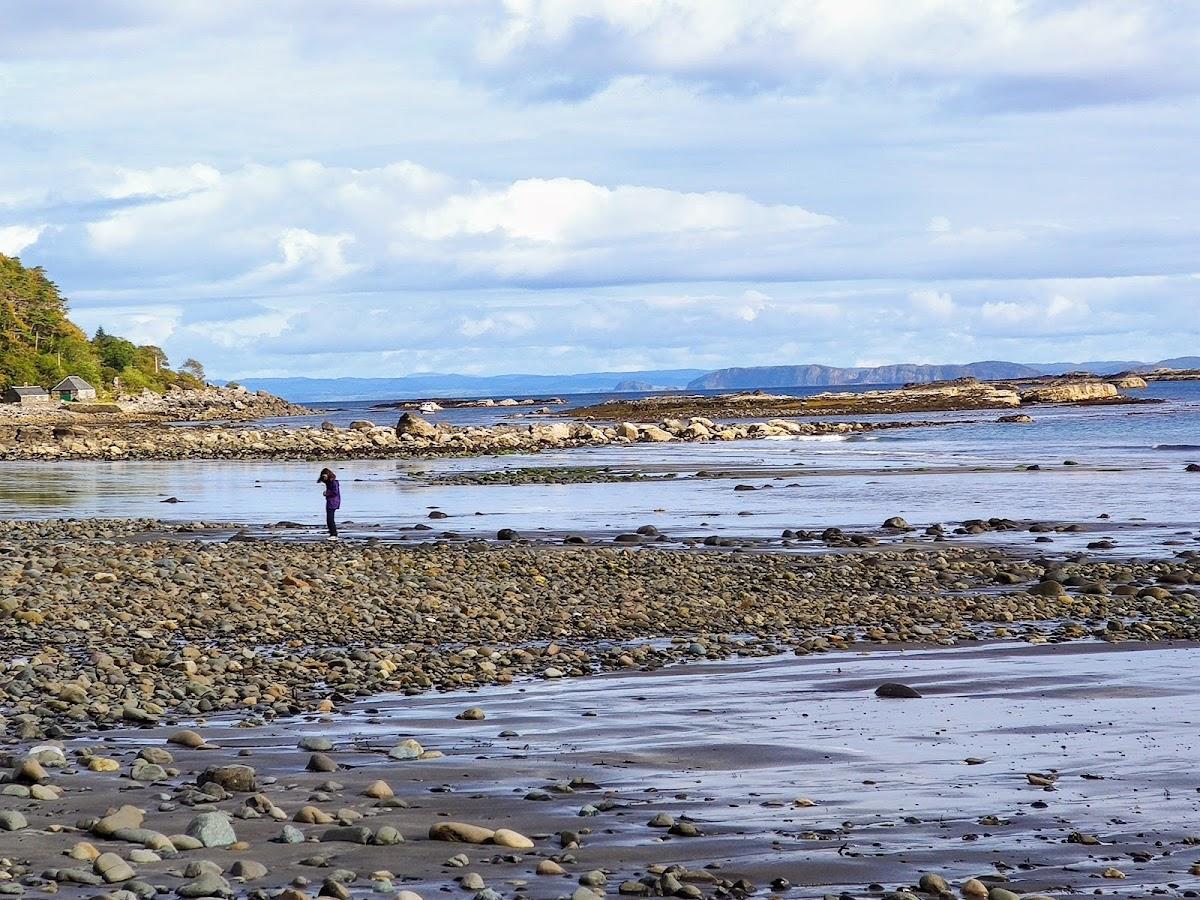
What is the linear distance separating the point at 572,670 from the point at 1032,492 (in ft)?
107

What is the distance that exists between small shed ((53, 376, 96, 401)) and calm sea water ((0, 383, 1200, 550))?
7817 cm

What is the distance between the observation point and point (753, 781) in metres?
10.0

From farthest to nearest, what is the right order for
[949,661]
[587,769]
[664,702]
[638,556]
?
[638,556] → [949,661] → [664,702] → [587,769]

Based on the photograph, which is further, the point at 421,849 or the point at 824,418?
the point at 824,418

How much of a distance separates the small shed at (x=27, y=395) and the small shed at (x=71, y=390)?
1.52m

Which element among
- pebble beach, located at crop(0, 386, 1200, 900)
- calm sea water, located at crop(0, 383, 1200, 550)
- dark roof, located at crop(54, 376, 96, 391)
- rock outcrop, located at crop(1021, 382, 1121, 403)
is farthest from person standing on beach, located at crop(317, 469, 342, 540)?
rock outcrop, located at crop(1021, 382, 1121, 403)

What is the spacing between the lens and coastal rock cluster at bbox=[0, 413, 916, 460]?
73375 millimetres

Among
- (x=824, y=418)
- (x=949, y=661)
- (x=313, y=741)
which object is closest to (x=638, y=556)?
(x=949, y=661)

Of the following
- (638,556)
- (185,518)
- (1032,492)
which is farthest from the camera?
(1032,492)

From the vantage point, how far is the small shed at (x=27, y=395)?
128 metres

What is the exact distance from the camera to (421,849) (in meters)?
8.23

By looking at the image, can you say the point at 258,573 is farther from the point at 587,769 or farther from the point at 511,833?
the point at 511,833

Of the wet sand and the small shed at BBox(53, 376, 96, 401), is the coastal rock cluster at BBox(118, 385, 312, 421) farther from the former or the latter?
the wet sand

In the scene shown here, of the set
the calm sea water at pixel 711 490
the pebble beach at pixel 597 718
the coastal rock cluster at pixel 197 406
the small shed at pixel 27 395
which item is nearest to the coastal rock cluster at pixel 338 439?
the calm sea water at pixel 711 490
